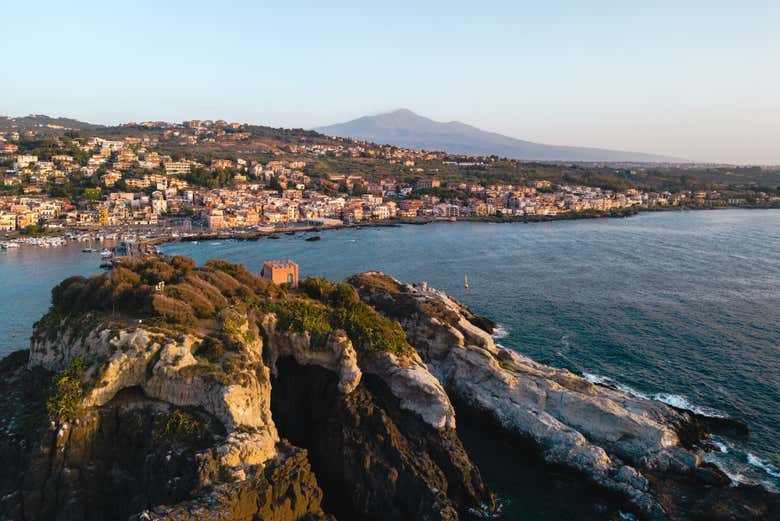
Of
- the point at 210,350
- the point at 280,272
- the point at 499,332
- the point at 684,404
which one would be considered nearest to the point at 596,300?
the point at 499,332

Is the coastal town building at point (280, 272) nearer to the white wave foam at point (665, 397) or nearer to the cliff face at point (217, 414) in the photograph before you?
the cliff face at point (217, 414)

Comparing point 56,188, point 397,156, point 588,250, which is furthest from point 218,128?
point 588,250

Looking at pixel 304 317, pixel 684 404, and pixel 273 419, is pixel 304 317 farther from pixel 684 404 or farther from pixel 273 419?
pixel 684 404

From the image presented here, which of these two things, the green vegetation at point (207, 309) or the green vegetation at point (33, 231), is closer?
the green vegetation at point (207, 309)

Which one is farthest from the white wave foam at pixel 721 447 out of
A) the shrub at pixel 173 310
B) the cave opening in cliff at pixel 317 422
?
the shrub at pixel 173 310

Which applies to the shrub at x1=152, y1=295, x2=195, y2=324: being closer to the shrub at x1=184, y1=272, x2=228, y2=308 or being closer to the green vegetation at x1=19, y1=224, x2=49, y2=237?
the shrub at x1=184, y1=272, x2=228, y2=308

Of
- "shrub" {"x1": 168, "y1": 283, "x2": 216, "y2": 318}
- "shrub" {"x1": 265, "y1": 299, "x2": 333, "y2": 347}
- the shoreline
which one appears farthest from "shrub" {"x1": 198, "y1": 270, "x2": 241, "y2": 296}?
the shoreline

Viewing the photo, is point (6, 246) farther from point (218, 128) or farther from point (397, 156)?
point (218, 128)
